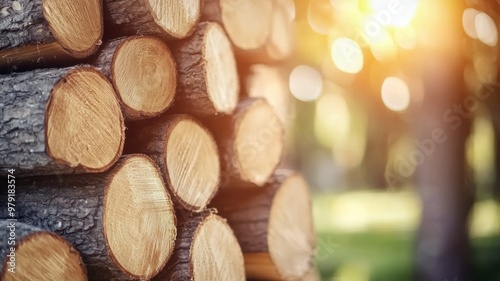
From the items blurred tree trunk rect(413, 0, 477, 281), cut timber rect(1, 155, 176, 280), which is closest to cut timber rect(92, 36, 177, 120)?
cut timber rect(1, 155, 176, 280)

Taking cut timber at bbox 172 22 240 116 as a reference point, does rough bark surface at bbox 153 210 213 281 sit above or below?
below

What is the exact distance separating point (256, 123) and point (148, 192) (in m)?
0.80

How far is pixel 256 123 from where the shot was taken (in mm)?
2629

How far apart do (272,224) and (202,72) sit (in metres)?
0.86

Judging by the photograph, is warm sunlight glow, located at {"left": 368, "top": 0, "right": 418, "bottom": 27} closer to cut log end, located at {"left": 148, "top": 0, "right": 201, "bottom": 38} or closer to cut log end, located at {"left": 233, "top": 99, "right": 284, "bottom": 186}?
cut log end, located at {"left": 233, "top": 99, "right": 284, "bottom": 186}

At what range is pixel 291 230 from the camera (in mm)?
2812

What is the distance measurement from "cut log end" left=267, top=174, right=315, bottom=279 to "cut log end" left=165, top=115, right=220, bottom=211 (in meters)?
0.46

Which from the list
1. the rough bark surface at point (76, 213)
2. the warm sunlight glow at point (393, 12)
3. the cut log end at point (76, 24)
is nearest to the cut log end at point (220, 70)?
the cut log end at point (76, 24)

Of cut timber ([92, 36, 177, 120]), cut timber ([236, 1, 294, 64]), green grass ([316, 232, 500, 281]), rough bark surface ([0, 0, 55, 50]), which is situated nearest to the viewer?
rough bark surface ([0, 0, 55, 50])

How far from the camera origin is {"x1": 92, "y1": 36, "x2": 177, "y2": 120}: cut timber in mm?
1979

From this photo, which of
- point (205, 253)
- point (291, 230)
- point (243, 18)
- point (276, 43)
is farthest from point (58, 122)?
point (276, 43)

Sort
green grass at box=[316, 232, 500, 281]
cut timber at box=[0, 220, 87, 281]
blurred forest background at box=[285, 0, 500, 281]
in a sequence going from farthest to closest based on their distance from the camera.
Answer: green grass at box=[316, 232, 500, 281], blurred forest background at box=[285, 0, 500, 281], cut timber at box=[0, 220, 87, 281]

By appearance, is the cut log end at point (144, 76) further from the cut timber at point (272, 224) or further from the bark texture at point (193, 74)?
the cut timber at point (272, 224)

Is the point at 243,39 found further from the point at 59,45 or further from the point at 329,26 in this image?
the point at 329,26
